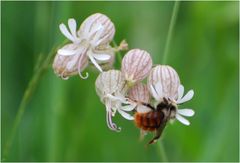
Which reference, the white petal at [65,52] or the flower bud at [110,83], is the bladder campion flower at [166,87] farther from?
the white petal at [65,52]

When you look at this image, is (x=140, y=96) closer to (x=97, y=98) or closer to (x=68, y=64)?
(x=68, y=64)

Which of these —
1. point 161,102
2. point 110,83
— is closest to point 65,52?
point 110,83

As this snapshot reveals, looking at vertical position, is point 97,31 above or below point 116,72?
above

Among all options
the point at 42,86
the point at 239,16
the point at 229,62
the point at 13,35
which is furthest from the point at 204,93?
the point at 13,35

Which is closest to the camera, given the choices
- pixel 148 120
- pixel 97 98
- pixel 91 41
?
pixel 148 120

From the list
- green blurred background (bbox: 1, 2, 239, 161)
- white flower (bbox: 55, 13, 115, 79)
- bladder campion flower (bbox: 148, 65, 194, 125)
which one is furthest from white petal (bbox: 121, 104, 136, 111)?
green blurred background (bbox: 1, 2, 239, 161)

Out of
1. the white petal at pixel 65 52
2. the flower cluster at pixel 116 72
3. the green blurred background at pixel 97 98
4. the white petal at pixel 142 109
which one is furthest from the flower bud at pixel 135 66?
the green blurred background at pixel 97 98

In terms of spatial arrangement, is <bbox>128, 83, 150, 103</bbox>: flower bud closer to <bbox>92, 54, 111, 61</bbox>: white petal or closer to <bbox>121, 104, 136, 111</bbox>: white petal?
<bbox>121, 104, 136, 111</bbox>: white petal
